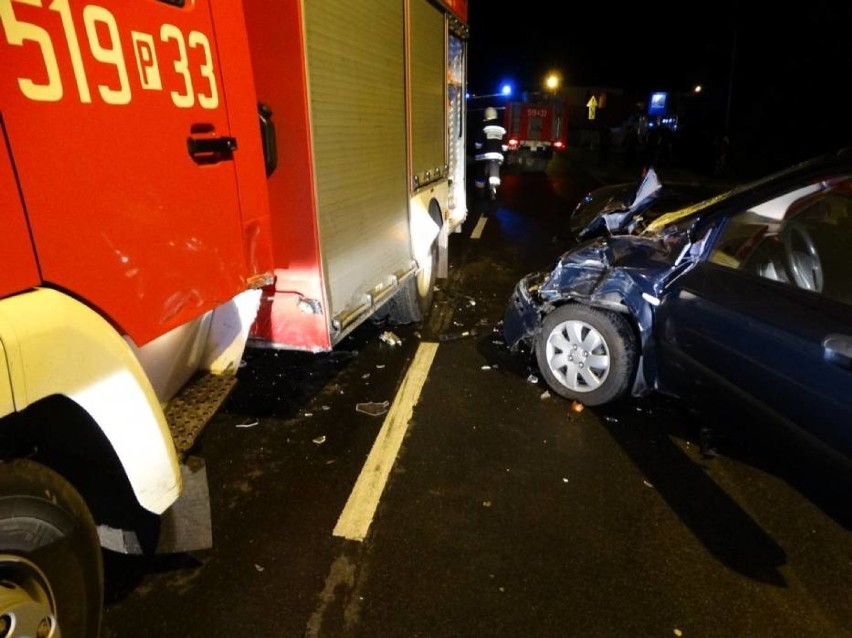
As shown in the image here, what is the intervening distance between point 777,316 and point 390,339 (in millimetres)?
3370

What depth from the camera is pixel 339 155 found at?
354 centimetres

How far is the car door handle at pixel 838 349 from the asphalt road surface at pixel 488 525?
0.47 meters

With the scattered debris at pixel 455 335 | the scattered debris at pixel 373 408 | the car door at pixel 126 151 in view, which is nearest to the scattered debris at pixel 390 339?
the scattered debris at pixel 455 335

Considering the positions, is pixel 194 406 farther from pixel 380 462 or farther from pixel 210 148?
pixel 380 462

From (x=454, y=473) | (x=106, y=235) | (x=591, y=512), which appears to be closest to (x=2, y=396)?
(x=106, y=235)

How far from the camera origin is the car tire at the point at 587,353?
3.98m

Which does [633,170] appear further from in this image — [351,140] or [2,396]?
[2,396]

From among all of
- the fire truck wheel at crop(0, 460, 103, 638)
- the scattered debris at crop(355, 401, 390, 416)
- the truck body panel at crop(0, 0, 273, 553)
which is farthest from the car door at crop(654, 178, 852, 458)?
the fire truck wheel at crop(0, 460, 103, 638)

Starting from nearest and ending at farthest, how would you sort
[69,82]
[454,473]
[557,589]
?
[69,82] → [557,589] → [454,473]

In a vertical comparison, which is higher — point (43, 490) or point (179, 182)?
point (179, 182)

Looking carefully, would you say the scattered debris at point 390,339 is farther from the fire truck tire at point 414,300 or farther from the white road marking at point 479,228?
the white road marking at point 479,228

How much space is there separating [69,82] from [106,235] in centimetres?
42

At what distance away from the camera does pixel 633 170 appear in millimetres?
26453

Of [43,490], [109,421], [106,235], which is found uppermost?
[106,235]
